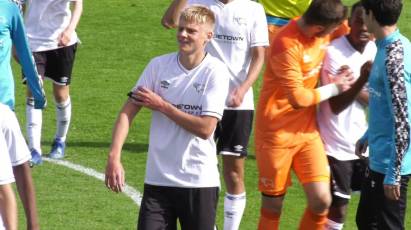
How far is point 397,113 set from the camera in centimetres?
777

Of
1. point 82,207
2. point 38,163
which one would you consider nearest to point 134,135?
point 38,163

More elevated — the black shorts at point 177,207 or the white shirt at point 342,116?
the white shirt at point 342,116

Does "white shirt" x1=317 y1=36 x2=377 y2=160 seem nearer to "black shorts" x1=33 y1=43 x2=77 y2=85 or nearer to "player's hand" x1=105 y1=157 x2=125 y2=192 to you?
"player's hand" x1=105 y1=157 x2=125 y2=192

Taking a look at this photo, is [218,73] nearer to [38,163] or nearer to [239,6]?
[239,6]

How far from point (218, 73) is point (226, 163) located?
90.9 inches

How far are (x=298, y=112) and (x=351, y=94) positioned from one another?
1.51 feet

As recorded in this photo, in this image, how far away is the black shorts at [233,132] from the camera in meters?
9.84

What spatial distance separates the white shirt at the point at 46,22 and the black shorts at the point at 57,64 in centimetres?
6

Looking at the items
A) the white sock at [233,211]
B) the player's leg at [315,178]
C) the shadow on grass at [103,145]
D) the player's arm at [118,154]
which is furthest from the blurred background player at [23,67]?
the shadow on grass at [103,145]

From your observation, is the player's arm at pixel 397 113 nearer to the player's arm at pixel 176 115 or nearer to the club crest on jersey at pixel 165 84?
the player's arm at pixel 176 115

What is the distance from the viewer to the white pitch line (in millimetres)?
11021

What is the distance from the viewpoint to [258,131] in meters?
9.09

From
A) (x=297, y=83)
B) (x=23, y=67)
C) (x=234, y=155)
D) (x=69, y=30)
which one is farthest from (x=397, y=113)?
(x=69, y=30)

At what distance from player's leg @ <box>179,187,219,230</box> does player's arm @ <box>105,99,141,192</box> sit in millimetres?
425
